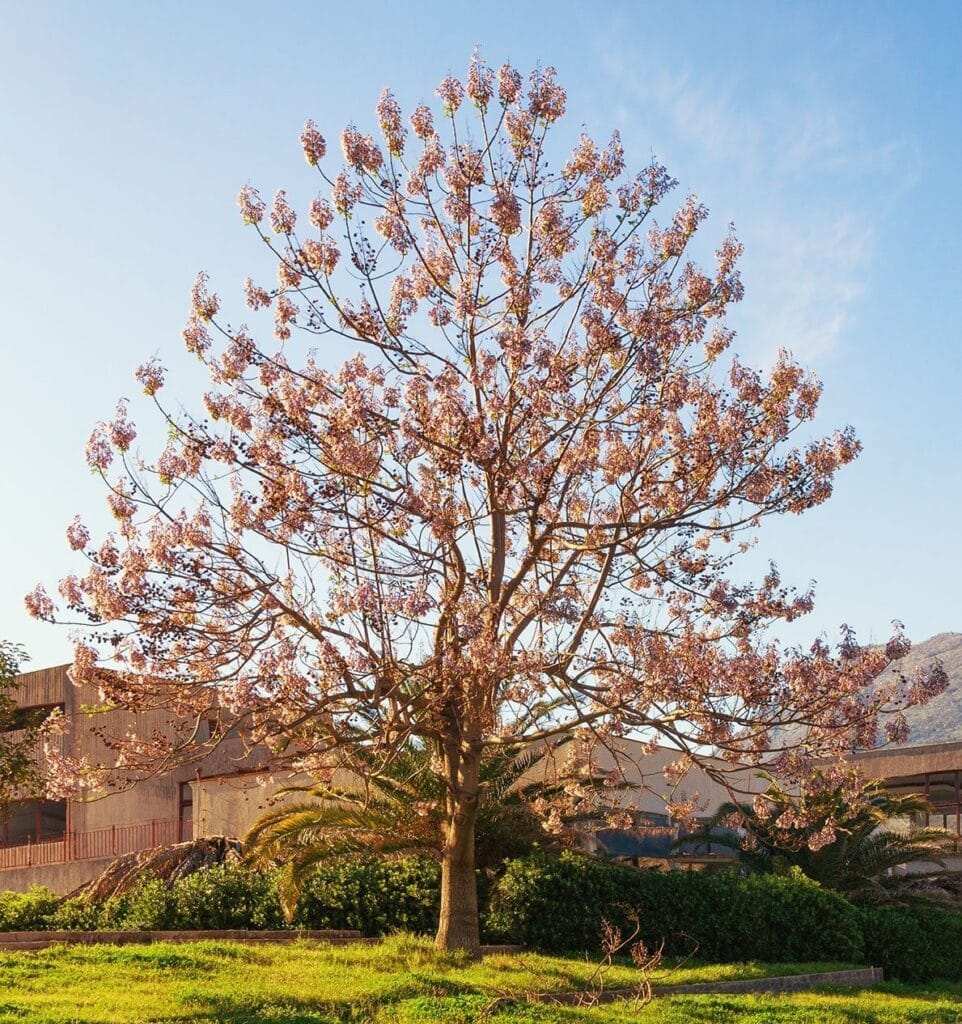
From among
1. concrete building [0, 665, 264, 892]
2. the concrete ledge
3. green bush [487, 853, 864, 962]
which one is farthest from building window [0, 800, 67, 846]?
the concrete ledge

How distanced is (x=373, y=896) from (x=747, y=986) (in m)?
5.16

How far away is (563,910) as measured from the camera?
18.1m

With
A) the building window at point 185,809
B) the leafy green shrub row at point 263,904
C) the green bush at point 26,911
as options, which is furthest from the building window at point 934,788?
the green bush at point 26,911

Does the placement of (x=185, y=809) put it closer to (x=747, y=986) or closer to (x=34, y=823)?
(x=34, y=823)

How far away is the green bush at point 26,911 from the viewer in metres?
19.8

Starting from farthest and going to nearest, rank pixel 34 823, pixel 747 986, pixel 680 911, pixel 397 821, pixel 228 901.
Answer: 1. pixel 34 823
2. pixel 228 901
3. pixel 680 911
4. pixel 397 821
5. pixel 747 986

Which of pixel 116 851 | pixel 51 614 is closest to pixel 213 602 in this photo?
pixel 51 614

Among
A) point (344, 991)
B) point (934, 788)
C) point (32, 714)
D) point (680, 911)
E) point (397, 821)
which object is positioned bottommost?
point (344, 991)

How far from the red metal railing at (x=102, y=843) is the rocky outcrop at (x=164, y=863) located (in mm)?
4331

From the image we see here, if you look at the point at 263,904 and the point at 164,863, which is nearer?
the point at 263,904

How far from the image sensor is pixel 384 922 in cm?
1844

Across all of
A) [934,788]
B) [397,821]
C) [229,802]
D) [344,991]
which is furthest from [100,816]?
[934,788]

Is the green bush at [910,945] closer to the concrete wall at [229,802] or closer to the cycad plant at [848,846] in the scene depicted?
the cycad plant at [848,846]

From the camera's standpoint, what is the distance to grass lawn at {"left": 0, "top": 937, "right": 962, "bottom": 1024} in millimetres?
12102
